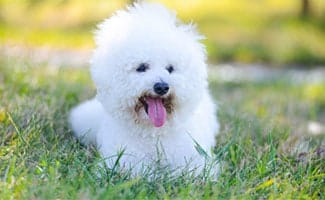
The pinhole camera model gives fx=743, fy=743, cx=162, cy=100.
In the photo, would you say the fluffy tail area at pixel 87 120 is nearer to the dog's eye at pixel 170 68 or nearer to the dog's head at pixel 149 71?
the dog's head at pixel 149 71

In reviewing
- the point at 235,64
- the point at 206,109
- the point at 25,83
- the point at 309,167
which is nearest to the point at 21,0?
the point at 235,64

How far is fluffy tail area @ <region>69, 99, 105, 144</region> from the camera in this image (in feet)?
17.5

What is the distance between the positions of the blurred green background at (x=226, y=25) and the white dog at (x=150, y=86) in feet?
25.0

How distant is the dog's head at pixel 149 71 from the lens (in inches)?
177

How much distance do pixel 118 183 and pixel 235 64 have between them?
8.98 m

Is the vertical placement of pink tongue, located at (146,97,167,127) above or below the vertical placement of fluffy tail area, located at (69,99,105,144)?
above

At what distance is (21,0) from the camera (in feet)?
46.6

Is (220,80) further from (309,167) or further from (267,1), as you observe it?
(267,1)

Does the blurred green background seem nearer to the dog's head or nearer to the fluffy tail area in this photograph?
the fluffy tail area

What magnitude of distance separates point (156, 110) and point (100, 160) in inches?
18.7

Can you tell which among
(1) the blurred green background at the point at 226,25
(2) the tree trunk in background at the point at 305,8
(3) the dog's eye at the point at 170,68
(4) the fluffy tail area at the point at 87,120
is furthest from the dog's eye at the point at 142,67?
(2) the tree trunk in background at the point at 305,8

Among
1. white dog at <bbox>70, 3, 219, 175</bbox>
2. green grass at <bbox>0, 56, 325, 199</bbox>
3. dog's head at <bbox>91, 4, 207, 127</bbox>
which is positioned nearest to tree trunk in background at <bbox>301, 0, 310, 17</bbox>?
green grass at <bbox>0, 56, 325, 199</bbox>

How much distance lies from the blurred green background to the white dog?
7626 mm

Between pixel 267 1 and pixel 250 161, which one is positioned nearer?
pixel 250 161
